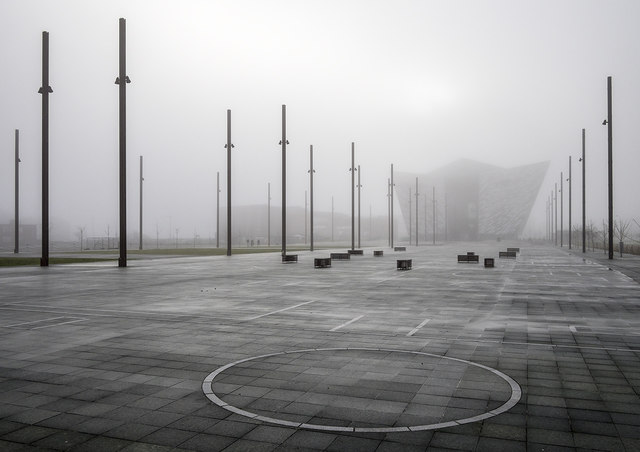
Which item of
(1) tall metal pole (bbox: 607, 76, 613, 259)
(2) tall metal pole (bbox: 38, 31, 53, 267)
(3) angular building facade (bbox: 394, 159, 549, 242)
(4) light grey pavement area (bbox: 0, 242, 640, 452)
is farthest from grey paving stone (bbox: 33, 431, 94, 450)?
(3) angular building facade (bbox: 394, 159, 549, 242)

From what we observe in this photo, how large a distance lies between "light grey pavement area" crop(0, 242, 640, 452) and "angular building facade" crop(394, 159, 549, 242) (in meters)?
Answer: 171

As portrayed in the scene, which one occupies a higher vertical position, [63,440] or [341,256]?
[63,440]

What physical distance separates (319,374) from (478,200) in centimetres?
19088

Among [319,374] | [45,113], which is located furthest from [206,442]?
[45,113]

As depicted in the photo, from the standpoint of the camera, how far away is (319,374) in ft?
23.3

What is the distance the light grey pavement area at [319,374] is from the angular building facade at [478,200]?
560 ft

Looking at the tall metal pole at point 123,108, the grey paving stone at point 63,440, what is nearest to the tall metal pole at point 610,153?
the tall metal pole at point 123,108

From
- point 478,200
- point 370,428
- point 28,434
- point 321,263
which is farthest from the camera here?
point 478,200

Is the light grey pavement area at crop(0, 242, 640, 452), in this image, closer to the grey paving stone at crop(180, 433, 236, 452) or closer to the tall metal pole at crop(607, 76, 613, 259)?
the grey paving stone at crop(180, 433, 236, 452)

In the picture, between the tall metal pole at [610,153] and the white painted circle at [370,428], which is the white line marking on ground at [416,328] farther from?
the tall metal pole at [610,153]

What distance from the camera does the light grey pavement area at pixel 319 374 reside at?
4.94 m

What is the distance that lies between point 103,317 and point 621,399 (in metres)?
10.2

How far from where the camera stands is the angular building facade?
601 feet

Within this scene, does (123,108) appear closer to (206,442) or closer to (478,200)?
(206,442)
